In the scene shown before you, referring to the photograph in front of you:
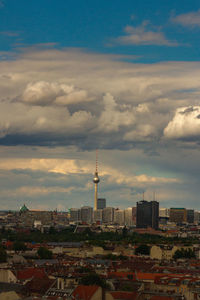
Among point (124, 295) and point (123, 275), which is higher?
point (123, 275)

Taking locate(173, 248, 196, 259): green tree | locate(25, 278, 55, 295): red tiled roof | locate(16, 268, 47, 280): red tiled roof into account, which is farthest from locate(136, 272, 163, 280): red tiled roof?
locate(173, 248, 196, 259): green tree

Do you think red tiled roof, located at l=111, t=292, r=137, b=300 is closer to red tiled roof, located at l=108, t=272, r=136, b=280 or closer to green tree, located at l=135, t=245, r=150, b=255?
red tiled roof, located at l=108, t=272, r=136, b=280

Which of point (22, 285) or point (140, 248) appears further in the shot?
point (140, 248)

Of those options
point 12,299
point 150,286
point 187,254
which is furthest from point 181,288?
point 187,254

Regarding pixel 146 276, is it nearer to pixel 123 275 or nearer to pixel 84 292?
pixel 123 275

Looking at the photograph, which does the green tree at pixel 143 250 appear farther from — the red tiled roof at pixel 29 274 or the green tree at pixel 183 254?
the red tiled roof at pixel 29 274

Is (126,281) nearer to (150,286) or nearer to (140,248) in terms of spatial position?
(150,286)

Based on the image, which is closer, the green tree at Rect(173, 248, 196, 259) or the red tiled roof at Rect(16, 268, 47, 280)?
the red tiled roof at Rect(16, 268, 47, 280)

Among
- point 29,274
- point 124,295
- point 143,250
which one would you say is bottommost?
point 124,295

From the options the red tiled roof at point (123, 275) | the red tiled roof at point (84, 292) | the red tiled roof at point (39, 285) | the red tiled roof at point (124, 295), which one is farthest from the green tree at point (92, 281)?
the red tiled roof at point (123, 275)

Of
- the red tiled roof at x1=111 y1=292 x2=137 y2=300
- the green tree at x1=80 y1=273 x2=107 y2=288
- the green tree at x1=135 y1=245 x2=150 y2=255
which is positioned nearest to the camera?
the red tiled roof at x1=111 y1=292 x2=137 y2=300

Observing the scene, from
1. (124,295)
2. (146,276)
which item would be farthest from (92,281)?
(146,276)
